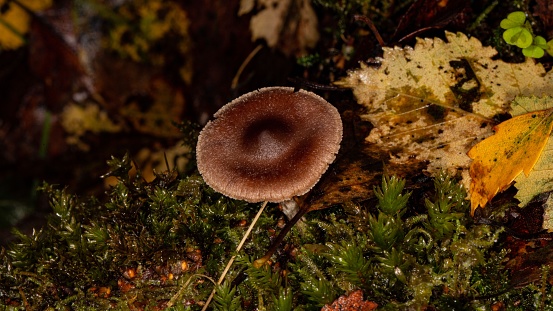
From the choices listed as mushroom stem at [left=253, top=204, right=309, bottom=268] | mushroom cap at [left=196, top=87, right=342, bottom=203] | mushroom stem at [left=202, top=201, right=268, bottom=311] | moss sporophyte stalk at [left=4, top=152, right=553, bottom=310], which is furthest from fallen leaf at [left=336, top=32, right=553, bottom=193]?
mushroom stem at [left=202, top=201, right=268, bottom=311]

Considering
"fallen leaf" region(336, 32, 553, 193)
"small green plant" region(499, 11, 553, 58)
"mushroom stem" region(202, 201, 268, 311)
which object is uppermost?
"small green plant" region(499, 11, 553, 58)

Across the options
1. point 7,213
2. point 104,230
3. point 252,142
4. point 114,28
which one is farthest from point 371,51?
point 7,213

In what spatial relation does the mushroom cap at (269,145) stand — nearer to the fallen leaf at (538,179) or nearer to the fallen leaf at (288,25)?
the fallen leaf at (538,179)

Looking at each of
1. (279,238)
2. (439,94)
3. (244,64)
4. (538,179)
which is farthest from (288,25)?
(538,179)

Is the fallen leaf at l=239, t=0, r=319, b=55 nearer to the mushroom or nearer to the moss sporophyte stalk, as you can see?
the mushroom

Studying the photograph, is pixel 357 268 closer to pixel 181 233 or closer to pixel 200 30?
pixel 181 233

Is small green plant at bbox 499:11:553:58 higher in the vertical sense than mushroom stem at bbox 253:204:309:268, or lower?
higher

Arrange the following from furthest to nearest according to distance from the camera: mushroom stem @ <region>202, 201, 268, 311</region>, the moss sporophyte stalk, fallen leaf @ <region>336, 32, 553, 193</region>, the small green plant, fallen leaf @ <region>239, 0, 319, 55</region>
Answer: fallen leaf @ <region>239, 0, 319, 55</region> → the small green plant → fallen leaf @ <region>336, 32, 553, 193</region> → mushroom stem @ <region>202, 201, 268, 311</region> → the moss sporophyte stalk

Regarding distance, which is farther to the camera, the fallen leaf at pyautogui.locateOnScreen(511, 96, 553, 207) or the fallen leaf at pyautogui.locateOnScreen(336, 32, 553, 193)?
the fallen leaf at pyautogui.locateOnScreen(336, 32, 553, 193)
